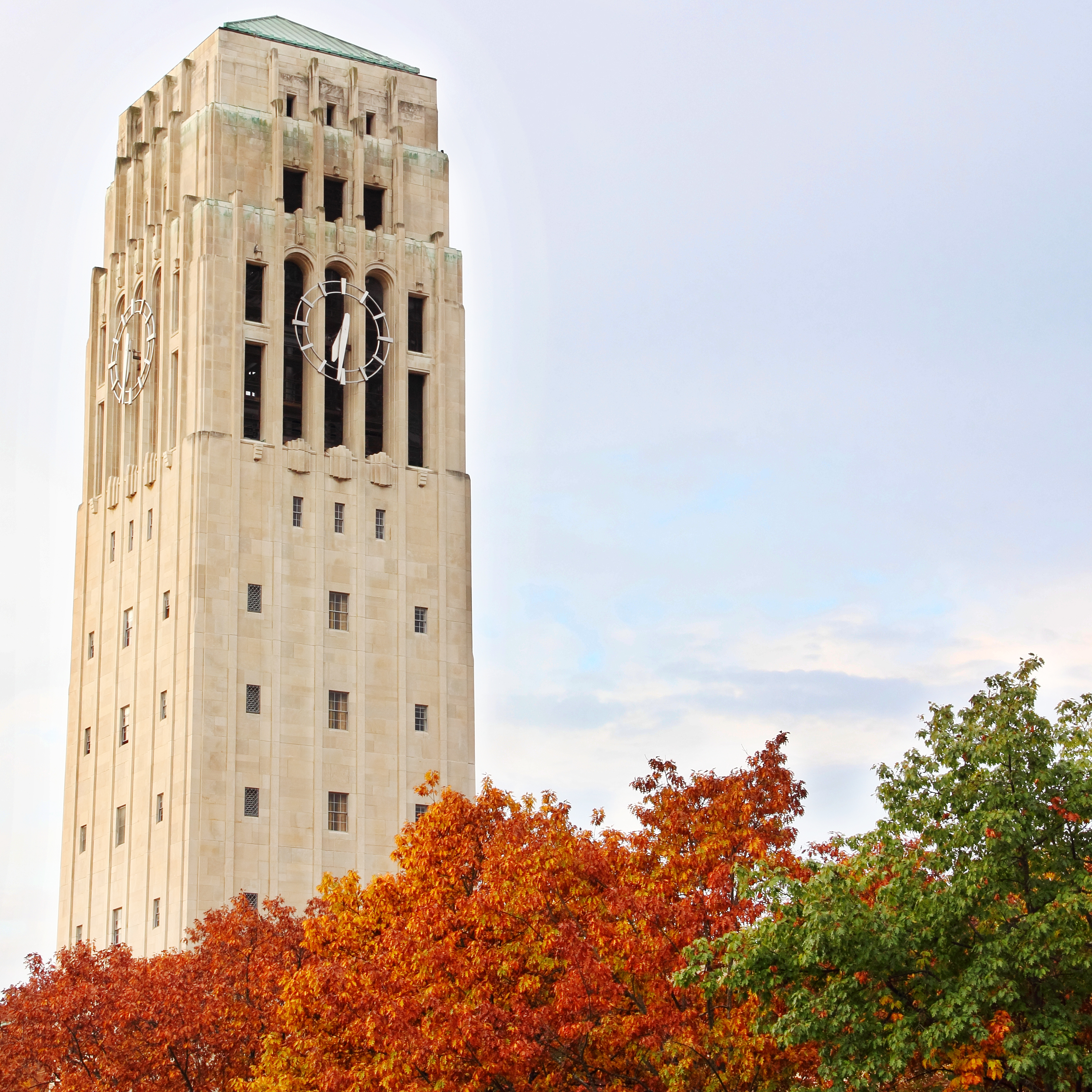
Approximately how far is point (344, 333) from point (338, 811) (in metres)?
20.9

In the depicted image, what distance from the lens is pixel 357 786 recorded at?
266ft

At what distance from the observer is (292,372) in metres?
87.5

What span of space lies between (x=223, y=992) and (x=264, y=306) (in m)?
38.6

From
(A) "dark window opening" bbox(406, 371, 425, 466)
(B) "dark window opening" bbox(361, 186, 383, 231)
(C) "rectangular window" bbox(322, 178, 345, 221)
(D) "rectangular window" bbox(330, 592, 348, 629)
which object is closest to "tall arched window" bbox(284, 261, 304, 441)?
(C) "rectangular window" bbox(322, 178, 345, 221)

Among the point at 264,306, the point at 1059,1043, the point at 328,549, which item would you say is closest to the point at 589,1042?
the point at 1059,1043

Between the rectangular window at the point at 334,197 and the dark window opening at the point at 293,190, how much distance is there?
1.08 meters

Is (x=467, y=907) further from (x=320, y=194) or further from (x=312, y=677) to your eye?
(x=320, y=194)

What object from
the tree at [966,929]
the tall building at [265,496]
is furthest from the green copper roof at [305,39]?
the tree at [966,929]

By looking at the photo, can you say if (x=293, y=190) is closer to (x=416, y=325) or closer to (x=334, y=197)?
(x=334, y=197)

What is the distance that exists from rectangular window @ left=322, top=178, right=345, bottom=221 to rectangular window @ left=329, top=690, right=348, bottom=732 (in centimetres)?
2245

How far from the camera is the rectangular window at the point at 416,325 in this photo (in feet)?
297

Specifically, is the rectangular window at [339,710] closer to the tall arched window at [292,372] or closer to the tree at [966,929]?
the tall arched window at [292,372]

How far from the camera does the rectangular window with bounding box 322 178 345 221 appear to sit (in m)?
90.9

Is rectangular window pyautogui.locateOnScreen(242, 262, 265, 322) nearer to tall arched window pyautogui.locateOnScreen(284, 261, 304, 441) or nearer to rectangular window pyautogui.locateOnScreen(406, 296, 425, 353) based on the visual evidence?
tall arched window pyautogui.locateOnScreen(284, 261, 304, 441)
